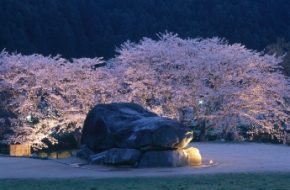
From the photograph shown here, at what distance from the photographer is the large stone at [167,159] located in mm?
17219

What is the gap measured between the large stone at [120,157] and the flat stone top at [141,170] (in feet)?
1.40

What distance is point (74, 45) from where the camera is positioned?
63.7 metres

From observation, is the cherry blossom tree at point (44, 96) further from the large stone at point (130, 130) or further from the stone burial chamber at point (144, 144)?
the stone burial chamber at point (144, 144)

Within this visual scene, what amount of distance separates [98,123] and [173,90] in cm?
1085

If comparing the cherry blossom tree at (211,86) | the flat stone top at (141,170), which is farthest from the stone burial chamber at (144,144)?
the cherry blossom tree at (211,86)

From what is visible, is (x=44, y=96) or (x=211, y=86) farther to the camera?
(x=44, y=96)

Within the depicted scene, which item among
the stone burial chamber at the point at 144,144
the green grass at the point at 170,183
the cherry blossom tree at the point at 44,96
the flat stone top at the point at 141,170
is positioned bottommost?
the green grass at the point at 170,183

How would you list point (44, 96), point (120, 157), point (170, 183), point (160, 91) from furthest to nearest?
point (160, 91) → point (44, 96) → point (120, 157) → point (170, 183)

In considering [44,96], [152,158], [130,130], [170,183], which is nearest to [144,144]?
[152,158]

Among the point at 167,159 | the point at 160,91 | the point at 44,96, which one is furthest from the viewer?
the point at 160,91

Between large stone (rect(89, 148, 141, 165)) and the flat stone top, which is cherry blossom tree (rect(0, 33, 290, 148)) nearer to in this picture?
the flat stone top

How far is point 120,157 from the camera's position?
17.6 metres

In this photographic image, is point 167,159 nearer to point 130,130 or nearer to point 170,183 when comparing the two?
point 130,130

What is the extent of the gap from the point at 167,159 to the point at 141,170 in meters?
1.11
